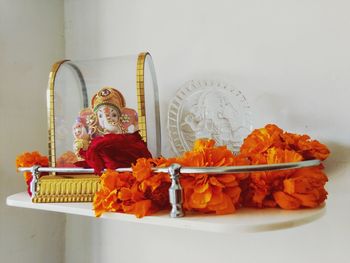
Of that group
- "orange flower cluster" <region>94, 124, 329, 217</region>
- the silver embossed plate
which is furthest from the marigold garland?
the silver embossed plate

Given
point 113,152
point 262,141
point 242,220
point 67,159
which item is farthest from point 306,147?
point 67,159

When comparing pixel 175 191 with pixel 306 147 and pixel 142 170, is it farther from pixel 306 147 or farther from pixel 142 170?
pixel 306 147

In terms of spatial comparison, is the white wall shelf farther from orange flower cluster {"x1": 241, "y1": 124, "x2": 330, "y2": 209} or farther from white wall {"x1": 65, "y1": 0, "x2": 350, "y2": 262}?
white wall {"x1": 65, "y1": 0, "x2": 350, "y2": 262}

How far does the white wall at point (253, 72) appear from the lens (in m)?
0.67

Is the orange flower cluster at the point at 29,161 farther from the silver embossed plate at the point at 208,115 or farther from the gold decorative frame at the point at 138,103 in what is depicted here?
the silver embossed plate at the point at 208,115

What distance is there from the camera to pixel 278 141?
59cm

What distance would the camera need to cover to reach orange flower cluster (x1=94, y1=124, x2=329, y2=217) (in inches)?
→ 20.7

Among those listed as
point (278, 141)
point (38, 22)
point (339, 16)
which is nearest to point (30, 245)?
point (38, 22)

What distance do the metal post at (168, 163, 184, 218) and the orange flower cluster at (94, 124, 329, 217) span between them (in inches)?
0.5

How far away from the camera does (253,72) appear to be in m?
0.75

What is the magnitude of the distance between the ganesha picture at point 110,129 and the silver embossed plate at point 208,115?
10cm

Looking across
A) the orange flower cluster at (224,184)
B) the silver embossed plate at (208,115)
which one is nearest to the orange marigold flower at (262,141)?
the orange flower cluster at (224,184)

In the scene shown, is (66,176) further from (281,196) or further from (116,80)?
(281,196)

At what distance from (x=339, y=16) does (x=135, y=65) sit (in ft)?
1.36
